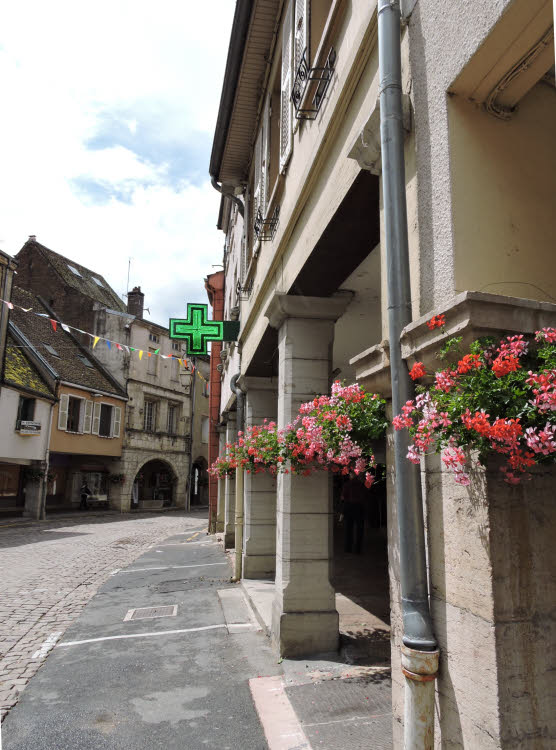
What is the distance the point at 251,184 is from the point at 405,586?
823 cm

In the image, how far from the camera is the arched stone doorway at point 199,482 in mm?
35438

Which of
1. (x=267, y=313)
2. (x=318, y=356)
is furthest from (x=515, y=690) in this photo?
(x=267, y=313)

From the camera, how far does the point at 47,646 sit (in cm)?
549

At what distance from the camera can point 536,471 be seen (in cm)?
202

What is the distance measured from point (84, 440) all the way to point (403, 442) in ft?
82.1

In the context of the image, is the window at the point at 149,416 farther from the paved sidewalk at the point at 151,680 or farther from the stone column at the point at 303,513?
the stone column at the point at 303,513

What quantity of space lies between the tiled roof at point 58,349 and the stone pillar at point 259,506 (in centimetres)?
1751

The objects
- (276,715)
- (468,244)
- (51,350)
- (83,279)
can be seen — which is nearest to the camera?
(468,244)

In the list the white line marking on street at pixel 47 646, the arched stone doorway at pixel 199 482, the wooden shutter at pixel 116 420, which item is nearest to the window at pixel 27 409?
the wooden shutter at pixel 116 420

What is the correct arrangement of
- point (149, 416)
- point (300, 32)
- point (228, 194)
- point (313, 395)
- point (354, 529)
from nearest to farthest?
1. point (300, 32)
2. point (313, 395)
3. point (228, 194)
4. point (354, 529)
5. point (149, 416)

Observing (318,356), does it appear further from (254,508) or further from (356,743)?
(254,508)

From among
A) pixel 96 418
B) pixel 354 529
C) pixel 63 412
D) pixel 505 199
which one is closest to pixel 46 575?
pixel 354 529

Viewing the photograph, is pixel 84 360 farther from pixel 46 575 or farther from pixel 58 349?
Answer: pixel 46 575

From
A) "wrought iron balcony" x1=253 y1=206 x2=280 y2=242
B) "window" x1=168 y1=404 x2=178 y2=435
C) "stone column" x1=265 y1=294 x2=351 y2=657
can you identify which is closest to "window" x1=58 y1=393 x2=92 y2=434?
"window" x1=168 y1=404 x2=178 y2=435
